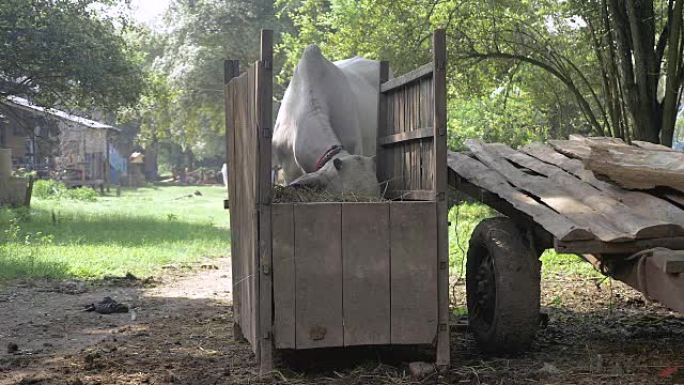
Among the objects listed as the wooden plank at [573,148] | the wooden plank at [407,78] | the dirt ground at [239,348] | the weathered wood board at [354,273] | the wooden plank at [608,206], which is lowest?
the dirt ground at [239,348]

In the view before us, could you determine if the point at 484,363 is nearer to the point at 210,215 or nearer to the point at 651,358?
the point at 651,358

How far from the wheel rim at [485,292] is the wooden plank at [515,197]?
→ 0.45 m

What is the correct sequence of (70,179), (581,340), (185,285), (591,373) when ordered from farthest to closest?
1. (70,179)
2. (185,285)
3. (581,340)
4. (591,373)

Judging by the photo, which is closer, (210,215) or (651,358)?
(651,358)

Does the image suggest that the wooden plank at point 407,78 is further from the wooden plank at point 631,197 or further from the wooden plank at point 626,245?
the wooden plank at point 626,245

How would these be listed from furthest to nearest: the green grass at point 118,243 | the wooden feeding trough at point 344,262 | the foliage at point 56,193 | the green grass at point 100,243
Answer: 1. the foliage at point 56,193
2. the green grass at point 100,243
3. the green grass at point 118,243
4. the wooden feeding trough at point 344,262

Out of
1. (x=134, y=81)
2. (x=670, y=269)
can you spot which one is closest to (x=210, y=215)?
(x=134, y=81)

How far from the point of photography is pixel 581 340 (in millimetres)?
6051

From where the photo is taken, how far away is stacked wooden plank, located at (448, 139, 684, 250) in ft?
14.8

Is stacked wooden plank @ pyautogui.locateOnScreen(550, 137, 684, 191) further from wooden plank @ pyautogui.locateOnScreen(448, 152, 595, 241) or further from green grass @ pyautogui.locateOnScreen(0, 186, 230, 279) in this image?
green grass @ pyautogui.locateOnScreen(0, 186, 230, 279)

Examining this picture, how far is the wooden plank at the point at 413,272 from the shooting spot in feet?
16.8

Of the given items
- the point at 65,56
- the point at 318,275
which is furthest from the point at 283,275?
the point at 65,56

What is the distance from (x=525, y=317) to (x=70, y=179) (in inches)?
1345

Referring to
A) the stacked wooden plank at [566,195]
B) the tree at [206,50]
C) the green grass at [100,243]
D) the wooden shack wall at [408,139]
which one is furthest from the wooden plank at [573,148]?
the tree at [206,50]
